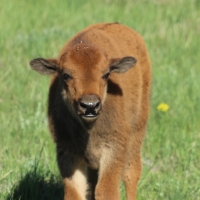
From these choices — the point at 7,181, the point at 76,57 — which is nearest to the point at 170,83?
the point at 7,181

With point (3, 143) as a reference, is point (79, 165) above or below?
above

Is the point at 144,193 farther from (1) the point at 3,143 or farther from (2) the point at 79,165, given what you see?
(1) the point at 3,143

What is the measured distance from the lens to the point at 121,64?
223 inches

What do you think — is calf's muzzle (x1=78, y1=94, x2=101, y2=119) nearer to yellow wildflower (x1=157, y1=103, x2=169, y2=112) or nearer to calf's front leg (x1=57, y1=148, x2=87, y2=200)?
calf's front leg (x1=57, y1=148, x2=87, y2=200)

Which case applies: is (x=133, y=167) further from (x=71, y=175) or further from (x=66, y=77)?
(x=66, y=77)


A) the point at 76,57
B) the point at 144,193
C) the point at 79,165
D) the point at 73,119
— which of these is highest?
the point at 76,57

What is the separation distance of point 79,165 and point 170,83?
3583 millimetres

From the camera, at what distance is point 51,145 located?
286 inches

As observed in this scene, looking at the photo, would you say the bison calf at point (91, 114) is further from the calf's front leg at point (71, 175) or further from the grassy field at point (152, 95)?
the grassy field at point (152, 95)

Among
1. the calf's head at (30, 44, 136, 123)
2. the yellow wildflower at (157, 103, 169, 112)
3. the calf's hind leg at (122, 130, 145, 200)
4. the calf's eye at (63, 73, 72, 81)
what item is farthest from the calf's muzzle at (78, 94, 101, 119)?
the yellow wildflower at (157, 103, 169, 112)

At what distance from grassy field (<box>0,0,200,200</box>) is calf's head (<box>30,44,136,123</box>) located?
4.34ft

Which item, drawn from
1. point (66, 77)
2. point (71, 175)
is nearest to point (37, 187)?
point (71, 175)

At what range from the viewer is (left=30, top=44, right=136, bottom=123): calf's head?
5.05m

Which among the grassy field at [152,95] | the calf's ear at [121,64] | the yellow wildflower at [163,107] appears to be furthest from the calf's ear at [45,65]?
the yellow wildflower at [163,107]
